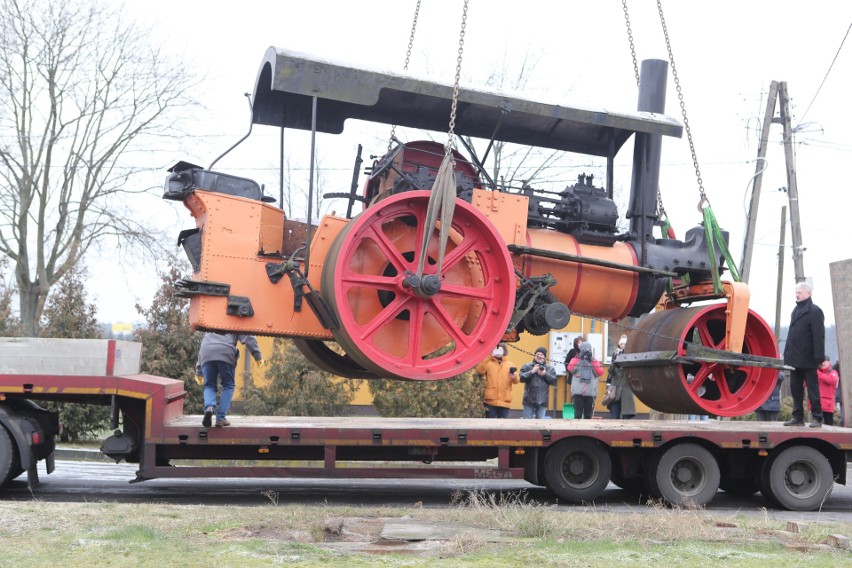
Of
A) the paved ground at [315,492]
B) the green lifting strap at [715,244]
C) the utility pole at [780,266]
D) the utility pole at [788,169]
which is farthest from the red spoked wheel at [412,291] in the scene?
the utility pole at [780,266]

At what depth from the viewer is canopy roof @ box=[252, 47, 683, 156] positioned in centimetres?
919

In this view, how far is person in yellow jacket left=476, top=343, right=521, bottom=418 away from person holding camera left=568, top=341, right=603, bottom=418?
3.65ft

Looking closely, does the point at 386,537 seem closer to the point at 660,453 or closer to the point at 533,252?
the point at 533,252

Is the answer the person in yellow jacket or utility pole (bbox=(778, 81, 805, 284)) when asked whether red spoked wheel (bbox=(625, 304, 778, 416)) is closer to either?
the person in yellow jacket

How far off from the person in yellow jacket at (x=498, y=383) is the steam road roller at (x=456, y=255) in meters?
3.49

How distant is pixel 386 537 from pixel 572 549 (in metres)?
1.27

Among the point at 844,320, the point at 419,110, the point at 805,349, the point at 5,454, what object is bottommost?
the point at 5,454

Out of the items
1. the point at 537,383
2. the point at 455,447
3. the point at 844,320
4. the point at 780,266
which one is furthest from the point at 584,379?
the point at 780,266

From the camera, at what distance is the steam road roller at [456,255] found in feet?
30.4

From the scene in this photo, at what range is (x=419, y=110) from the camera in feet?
34.4

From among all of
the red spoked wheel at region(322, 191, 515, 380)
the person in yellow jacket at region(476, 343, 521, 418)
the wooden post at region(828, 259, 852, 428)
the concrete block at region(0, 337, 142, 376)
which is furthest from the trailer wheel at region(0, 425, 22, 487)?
the wooden post at region(828, 259, 852, 428)

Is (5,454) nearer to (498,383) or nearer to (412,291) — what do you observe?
(412,291)

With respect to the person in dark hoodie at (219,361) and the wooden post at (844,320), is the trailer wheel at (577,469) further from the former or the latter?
the wooden post at (844,320)

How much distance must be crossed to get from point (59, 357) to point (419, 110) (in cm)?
434
